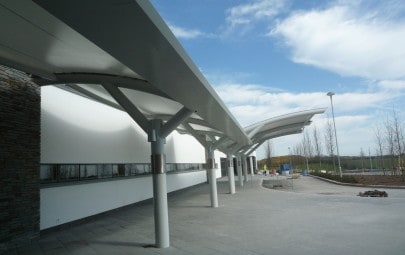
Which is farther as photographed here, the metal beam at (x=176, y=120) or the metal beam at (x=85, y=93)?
the metal beam at (x=85, y=93)

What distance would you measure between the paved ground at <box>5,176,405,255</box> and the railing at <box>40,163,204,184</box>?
156 centimetres

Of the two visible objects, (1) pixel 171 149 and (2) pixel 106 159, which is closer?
(2) pixel 106 159

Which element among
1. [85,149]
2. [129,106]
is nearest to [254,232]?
[129,106]

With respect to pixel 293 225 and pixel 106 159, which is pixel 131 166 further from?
pixel 293 225

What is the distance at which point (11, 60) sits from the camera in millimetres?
8523

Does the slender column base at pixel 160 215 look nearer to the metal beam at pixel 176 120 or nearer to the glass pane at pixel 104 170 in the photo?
the metal beam at pixel 176 120

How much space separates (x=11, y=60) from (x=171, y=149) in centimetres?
1749

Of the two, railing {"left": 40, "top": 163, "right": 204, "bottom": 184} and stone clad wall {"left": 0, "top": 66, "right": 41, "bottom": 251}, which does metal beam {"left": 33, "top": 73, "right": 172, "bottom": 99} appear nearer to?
stone clad wall {"left": 0, "top": 66, "right": 41, "bottom": 251}

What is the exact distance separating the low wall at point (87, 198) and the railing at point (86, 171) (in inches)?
9.9

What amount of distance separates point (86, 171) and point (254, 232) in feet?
22.0

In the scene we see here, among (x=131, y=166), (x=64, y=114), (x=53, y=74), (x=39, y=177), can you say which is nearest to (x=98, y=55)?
(x=53, y=74)

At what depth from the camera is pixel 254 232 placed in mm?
9891

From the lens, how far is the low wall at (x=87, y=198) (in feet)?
35.8

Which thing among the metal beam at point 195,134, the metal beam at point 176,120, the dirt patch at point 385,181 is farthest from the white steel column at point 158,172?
the dirt patch at point 385,181
